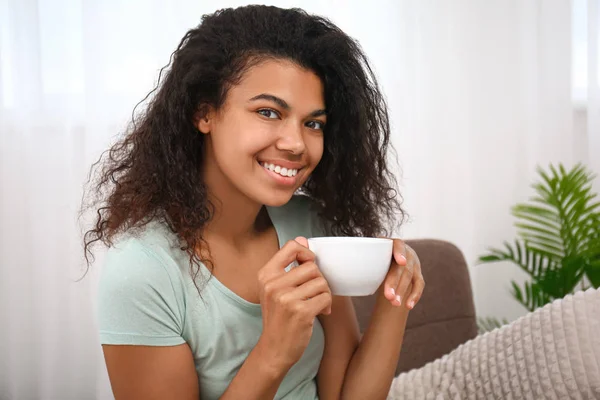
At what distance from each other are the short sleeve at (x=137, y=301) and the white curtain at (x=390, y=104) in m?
1.59

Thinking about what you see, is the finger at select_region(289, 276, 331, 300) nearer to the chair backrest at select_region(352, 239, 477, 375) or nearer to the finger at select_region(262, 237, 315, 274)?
the finger at select_region(262, 237, 315, 274)

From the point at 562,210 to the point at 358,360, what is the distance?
1417 mm

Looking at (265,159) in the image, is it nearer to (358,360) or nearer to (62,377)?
(358,360)

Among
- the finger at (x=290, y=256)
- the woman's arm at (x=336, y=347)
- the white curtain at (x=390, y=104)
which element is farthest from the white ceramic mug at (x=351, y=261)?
the white curtain at (x=390, y=104)

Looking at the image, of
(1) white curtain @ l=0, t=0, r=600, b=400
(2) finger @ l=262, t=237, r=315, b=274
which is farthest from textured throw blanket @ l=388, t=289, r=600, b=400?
(1) white curtain @ l=0, t=0, r=600, b=400

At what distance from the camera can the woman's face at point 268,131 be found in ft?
3.44

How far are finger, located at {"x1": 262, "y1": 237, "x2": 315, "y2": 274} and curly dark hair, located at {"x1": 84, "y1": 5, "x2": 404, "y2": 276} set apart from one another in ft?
0.73

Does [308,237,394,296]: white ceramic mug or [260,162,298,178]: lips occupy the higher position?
[260,162,298,178]: lips

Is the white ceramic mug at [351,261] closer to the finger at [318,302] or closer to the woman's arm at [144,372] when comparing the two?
the finger at [318,302]

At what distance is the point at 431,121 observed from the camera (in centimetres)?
281

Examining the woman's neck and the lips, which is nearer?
the lips

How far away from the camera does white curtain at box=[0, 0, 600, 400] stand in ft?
8.29

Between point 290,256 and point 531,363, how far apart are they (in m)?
0.64

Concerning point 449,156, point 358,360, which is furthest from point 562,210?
point 358,360
